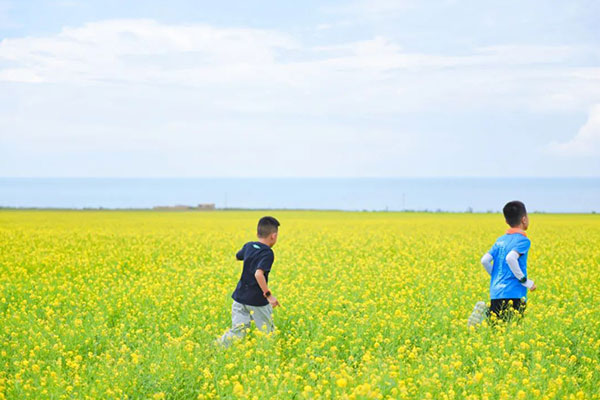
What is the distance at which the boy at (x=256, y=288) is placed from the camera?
6702mm

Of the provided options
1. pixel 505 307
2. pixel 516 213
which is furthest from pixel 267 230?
pixel 505 307

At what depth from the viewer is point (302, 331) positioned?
7605 mm

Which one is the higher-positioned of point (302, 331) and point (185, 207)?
point (185, 207)

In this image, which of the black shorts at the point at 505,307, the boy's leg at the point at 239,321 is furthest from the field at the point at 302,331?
the black shorts at the point at 505,307

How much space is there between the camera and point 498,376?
5.97m

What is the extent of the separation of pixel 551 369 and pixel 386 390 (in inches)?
86.4

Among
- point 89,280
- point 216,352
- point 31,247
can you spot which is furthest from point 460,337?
point 31,247

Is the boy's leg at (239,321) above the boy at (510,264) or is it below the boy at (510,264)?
below

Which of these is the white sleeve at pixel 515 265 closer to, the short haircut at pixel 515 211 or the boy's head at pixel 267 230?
the short haircut at pixel 515 211

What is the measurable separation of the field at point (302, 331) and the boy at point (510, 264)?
385 millimetres

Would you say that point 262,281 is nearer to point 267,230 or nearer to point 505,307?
point 267,230

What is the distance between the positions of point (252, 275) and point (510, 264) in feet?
9.85

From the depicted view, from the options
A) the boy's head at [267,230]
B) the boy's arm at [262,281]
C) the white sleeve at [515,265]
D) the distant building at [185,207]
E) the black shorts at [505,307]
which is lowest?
the black shorts at [505,307]

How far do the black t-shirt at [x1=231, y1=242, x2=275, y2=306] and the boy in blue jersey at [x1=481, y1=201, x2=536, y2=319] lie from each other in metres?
2.60
